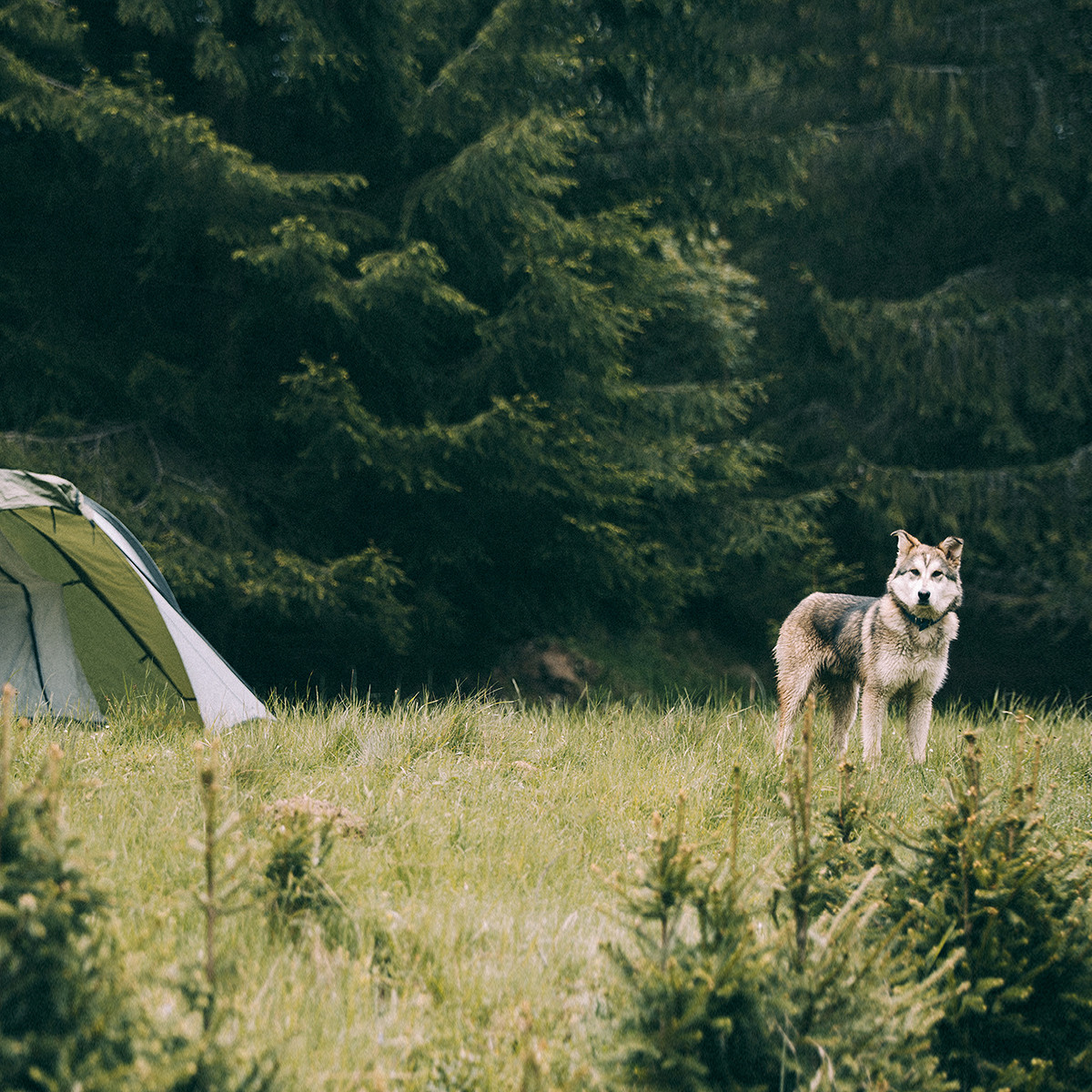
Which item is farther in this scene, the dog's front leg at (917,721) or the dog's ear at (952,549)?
the dog's front leg at (917,721)

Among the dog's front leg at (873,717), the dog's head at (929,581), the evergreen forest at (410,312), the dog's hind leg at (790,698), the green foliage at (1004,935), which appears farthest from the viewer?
the evergreen forest at (410,312)

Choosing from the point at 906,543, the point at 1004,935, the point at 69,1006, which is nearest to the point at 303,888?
the point at 69,1006

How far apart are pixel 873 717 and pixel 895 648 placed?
0.36 m

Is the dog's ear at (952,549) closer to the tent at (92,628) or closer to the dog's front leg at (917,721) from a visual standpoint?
the dog's front leg at (917,721)

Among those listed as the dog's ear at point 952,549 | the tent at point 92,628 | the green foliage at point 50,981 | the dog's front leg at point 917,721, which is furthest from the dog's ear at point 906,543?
the green foliage at point 50,981

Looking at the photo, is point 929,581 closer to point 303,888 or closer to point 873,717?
point 873,717

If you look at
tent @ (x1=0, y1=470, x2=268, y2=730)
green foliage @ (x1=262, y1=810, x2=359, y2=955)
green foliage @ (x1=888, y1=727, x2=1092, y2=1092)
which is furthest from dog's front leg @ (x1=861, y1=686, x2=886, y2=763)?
tent @ (x1=0, y1=470, x2=268, y2=730)

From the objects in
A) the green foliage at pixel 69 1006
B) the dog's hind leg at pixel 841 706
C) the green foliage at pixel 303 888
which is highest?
the green foliage at pixel 69 1006

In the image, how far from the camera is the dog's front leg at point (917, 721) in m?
4.32

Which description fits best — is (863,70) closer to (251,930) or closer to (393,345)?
(393,345)

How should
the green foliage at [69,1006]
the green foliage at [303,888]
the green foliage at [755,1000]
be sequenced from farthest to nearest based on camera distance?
1. the green foliage at [303,888]
2. the green foliage at [755,1000]
3. the green foliage at [69,1006]

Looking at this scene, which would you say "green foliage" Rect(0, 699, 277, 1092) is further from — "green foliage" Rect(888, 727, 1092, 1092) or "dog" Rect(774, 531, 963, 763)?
"dog" Rect(774, 531, 963, 763)

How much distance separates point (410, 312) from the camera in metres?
7.18

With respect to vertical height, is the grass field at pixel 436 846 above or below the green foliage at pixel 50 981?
below
